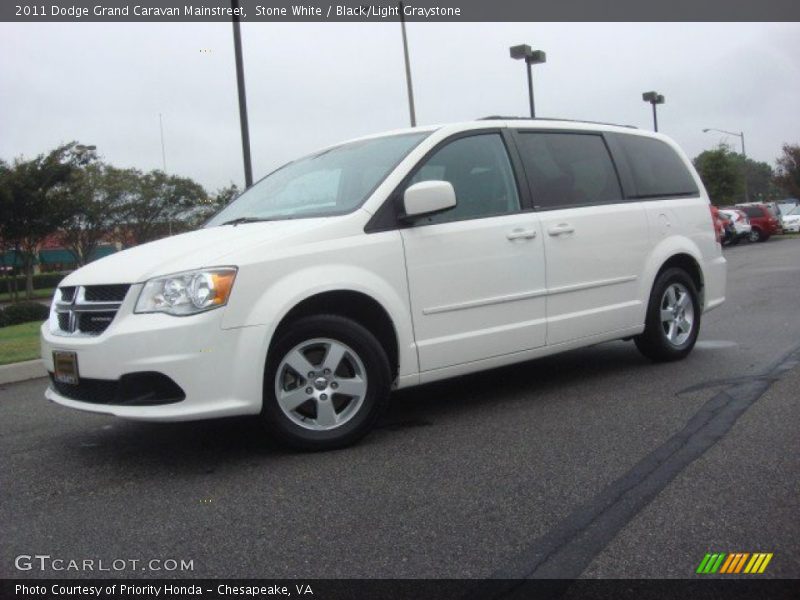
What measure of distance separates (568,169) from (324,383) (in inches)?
98.9

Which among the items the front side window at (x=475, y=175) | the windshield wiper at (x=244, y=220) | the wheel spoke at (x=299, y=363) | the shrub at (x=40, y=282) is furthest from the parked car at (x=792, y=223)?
the wheel spoke at (x=299, y=363)

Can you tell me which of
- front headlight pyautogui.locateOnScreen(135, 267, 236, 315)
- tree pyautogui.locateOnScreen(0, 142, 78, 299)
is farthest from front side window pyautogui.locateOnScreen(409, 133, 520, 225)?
tree pyautogui.locateOnScreen(0, 142, 78, 299)

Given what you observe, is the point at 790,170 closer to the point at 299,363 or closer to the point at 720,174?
the point at 720,174

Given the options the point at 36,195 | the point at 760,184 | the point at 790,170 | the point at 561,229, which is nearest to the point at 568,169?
the point at 561,229

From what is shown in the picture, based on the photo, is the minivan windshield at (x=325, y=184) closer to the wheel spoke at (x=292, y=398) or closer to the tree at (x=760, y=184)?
the wheel spoke at (x=292, y=398)

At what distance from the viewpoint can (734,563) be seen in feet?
9.37

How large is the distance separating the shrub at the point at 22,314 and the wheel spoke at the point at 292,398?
12.1m

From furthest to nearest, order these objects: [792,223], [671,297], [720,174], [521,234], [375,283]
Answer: [720,174]
[792,223]
[671,297]
[521,234]
[375,283]

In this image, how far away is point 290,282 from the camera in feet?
13.7

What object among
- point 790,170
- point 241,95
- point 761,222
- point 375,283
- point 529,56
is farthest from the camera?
point 790,170

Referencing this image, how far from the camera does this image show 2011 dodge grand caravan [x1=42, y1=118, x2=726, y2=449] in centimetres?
397

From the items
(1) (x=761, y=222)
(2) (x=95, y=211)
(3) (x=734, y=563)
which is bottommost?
(3) (x=734, y=563)
